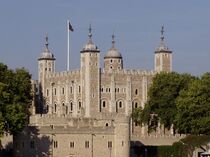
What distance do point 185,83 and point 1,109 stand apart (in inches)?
1274

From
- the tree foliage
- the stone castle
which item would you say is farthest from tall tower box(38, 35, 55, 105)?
the tree foliage

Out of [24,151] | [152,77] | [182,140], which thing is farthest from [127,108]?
[24,151]

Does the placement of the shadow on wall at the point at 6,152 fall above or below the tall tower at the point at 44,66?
below

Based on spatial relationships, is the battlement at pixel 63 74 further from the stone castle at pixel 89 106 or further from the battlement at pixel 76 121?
the battlement at pixel 76 121

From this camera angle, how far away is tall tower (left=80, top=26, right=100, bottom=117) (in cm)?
11844

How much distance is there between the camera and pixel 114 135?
282 ft

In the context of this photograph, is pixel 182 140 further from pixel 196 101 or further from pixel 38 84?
pixel 38 84

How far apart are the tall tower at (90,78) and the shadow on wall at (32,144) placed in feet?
107

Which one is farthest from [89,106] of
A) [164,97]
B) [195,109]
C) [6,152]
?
[6,152]

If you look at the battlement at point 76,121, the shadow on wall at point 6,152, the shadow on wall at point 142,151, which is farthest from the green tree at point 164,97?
the shadow on wall at point 6,152

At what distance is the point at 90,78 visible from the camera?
11844 cm

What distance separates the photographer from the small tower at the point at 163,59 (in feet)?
412

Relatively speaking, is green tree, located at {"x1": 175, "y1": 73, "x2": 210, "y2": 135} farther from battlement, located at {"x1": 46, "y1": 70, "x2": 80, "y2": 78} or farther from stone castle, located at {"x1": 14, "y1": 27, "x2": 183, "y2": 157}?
battlement, located at {"x1": 46, "y1": 70, "x2": 80, "y2": 78}

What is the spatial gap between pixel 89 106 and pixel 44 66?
1430 cm
